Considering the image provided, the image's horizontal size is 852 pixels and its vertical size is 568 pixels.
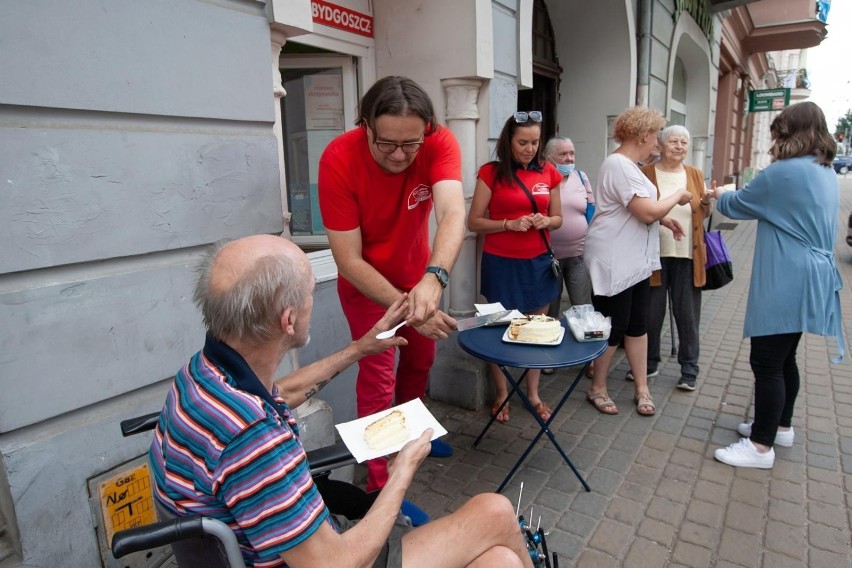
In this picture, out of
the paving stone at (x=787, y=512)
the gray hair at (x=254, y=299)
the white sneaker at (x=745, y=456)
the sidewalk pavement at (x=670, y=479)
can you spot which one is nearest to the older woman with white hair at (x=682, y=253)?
the sidewalk pavement at (x=670, y=479)

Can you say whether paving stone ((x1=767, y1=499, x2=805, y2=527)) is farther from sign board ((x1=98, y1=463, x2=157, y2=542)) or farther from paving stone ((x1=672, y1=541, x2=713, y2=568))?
sign board ((x1=98, y1=463, x2=157, y2=542))

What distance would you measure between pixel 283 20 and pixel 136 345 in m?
1.49

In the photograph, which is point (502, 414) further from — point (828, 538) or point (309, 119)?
point (309, 119)

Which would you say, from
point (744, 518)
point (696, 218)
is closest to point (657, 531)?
point (744, 518)

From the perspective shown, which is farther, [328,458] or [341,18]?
[341,18]

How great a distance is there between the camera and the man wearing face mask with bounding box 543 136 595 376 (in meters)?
4.09

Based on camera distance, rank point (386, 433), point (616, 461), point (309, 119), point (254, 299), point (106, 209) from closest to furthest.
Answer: point (254, 299), point (386, 433), point (106, 209), point (616, 461), point (309, 119)

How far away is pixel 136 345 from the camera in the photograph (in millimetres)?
2033

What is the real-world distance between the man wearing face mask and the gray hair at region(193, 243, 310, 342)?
298 cm

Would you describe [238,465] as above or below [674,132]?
below

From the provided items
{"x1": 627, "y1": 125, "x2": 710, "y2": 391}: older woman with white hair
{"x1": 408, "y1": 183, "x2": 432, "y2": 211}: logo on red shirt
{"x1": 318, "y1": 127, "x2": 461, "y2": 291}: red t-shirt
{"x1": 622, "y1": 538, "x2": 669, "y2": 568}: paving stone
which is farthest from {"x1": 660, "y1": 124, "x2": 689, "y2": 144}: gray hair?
{"x1": 622, "y1": 538, "x2": 669, "y2": 568}: paving stone

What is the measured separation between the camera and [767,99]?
16.5 metres

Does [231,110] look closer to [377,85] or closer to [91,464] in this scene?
[377,85]

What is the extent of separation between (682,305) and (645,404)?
0.81m
